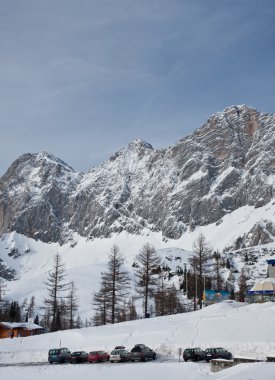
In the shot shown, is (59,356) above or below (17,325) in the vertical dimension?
below

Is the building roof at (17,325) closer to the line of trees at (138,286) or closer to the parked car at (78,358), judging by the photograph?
the line of trees at (138,286)

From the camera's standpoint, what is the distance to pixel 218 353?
38.7 metres

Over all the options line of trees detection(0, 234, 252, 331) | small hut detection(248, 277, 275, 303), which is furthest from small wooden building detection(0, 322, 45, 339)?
small hut detection(248, 277, 275, 303)

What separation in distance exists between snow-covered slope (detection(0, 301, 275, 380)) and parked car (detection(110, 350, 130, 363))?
7.42ft

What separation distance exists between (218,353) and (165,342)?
8528 mm

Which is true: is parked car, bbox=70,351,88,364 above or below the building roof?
below

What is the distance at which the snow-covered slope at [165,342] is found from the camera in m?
35.2

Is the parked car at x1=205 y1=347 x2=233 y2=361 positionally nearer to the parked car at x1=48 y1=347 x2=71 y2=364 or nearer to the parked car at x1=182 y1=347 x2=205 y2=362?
the parked car at x1=182 y1=347 x2=205 y2=362

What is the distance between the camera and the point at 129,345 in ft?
159

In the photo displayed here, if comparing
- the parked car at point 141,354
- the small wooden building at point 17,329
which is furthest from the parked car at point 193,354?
the small wooden building at point 17,329

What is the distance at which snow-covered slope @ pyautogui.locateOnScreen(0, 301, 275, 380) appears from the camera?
35219 mm

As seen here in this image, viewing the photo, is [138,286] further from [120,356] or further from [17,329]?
[120,356]

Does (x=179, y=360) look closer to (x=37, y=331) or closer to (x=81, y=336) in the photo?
Result: (x=81, y=336)

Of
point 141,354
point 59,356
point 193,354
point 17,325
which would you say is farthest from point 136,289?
point 193,354
